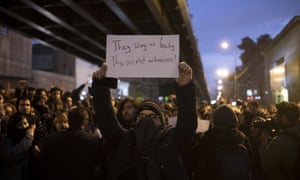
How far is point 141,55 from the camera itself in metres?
3.07

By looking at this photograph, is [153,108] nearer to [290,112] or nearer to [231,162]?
[231,162]

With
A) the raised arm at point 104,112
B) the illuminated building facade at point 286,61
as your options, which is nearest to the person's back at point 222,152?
the raised arm at point 104,112

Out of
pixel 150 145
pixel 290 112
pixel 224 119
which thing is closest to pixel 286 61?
pixel 290 112

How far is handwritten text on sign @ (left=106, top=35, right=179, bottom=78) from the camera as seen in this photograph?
3018mm

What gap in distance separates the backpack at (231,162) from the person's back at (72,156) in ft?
4.14

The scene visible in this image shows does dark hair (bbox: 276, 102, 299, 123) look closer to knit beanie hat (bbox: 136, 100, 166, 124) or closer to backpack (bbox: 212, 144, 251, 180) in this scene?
backpack (bbox: 212, 144, 251, 180)

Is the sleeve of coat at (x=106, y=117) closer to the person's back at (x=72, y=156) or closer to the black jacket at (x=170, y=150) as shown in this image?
the black jacket at (x=170, y=150)

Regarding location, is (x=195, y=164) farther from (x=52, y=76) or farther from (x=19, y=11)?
(x=52, y=76)

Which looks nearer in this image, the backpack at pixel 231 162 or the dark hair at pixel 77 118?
the backpack at pixel 231 162

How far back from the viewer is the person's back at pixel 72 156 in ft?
11.5

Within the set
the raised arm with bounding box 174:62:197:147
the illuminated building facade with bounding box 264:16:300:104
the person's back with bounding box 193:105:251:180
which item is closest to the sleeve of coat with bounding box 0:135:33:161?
the person's back with bounding box 193:105:251:180

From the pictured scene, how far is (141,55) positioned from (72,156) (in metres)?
1.36

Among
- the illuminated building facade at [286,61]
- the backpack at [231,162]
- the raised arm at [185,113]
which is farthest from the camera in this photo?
the illuminated building facade at [286,61]

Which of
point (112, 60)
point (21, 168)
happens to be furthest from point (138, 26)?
point (112, 60)
